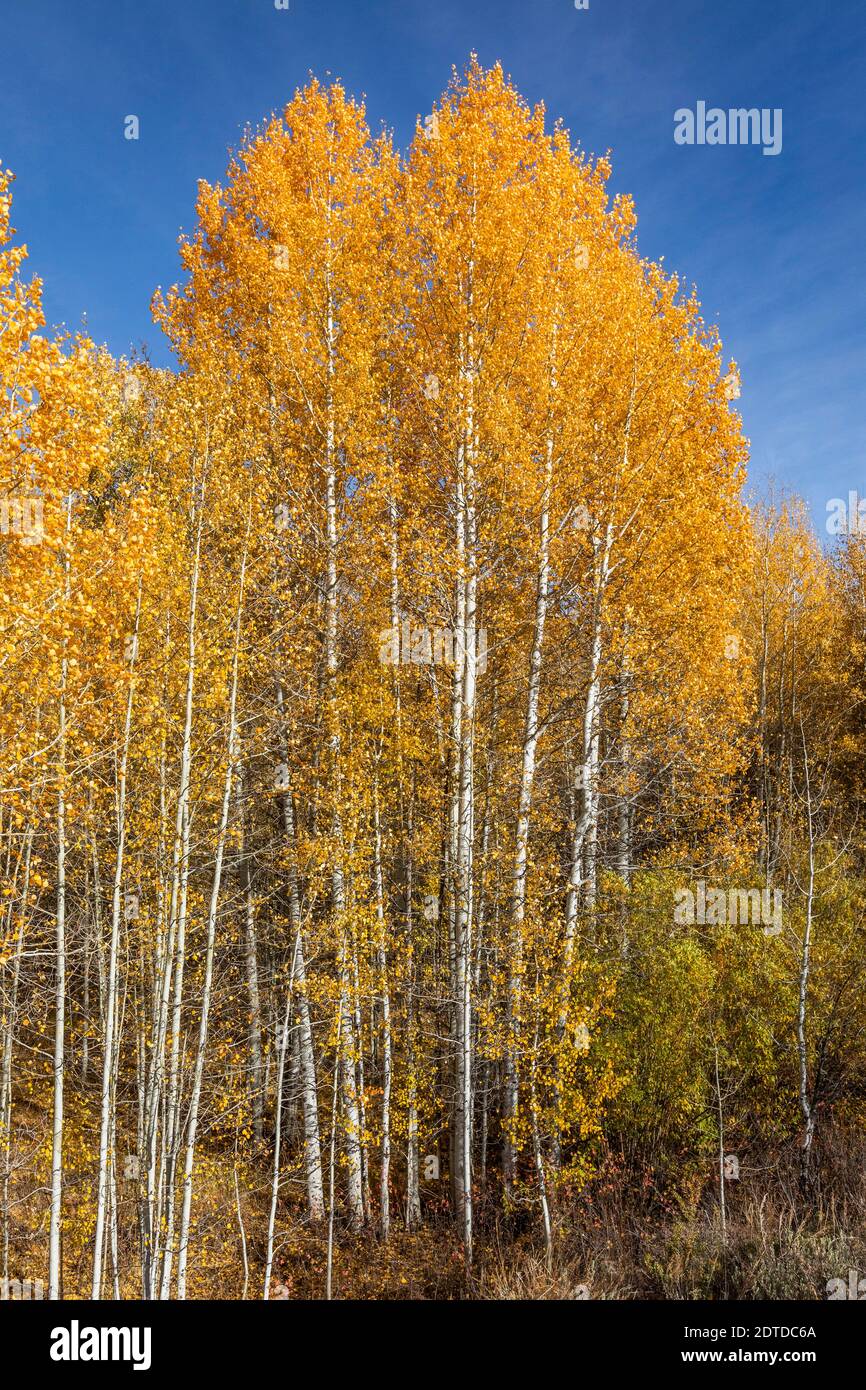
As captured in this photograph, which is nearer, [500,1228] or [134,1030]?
[500,1228]

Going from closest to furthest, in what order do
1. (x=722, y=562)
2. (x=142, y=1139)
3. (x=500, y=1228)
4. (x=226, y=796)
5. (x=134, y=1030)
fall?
(x=142, y=1139), (x=226, y=796), (x=500, y=1228), (x=134, y=1030), (x=722, y=562)

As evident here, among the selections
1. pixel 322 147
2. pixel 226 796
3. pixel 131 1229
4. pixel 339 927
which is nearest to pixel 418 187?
pixel 322 147

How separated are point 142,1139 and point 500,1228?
4.77 meters

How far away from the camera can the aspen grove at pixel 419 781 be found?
28.9 feet

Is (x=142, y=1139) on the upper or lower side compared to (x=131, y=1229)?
upper

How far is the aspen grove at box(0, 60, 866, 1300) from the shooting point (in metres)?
8.80

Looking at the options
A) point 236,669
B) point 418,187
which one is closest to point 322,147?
point 418,187

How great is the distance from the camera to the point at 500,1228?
9.47 metres

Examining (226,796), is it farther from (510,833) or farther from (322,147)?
(322,147)

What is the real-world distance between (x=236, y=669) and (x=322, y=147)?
9.29m

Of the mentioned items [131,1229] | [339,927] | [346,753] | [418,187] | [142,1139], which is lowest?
[131,1229]

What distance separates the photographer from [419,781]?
39.5 ft
